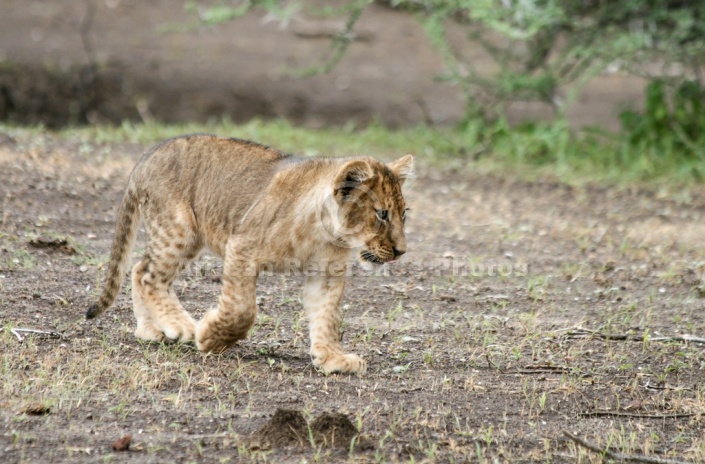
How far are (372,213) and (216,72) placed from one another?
9526 millimetres

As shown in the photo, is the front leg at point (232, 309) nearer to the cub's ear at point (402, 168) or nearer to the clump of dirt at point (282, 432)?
the cub's ear at point (402, 168)

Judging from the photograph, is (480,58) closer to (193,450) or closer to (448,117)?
(448,117)

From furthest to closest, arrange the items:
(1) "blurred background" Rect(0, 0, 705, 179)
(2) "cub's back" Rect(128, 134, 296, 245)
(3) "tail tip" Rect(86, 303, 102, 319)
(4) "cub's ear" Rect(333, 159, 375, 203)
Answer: (1) "blurred background" Rect(0, 0, 705, 179) → (2) "cub's back" Rect(128, 134, 296, 245) → (3) "tail tip" Rect(86, 303, 102, 319) → (4) "cub's ear" Rect(333, 159, 375, 203)

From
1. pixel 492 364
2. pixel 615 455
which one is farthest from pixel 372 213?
pixel 615 455

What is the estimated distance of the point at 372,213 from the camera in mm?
5148

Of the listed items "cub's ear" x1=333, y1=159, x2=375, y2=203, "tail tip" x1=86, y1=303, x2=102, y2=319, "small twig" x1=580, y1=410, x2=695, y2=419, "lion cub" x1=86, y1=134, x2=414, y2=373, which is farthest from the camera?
"tail tip" x1=86, y1=303, x2=102, y2=319

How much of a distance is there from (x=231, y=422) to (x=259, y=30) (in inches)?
478

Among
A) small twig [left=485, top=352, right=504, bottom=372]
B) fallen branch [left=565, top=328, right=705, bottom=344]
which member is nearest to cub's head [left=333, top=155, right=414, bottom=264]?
small twig [left=485, top=352, right=504, bottom=372]

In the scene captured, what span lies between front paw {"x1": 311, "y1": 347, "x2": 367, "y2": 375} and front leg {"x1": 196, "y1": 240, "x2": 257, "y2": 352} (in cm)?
38

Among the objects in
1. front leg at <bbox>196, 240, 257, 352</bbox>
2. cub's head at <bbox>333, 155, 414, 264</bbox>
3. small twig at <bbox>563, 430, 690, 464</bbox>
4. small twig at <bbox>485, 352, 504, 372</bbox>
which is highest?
cub's head at <bbox>333, 155, 414, 264</bbox>

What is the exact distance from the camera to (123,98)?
13195 millimetres

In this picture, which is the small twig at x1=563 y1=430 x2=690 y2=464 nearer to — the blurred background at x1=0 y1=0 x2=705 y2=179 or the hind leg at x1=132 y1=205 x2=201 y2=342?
the hind leg at x1=132 y1=205 x2=201 y2=342

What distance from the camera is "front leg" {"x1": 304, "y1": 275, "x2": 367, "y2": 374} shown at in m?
5.26

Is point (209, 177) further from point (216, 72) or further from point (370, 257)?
point (216, 72)
